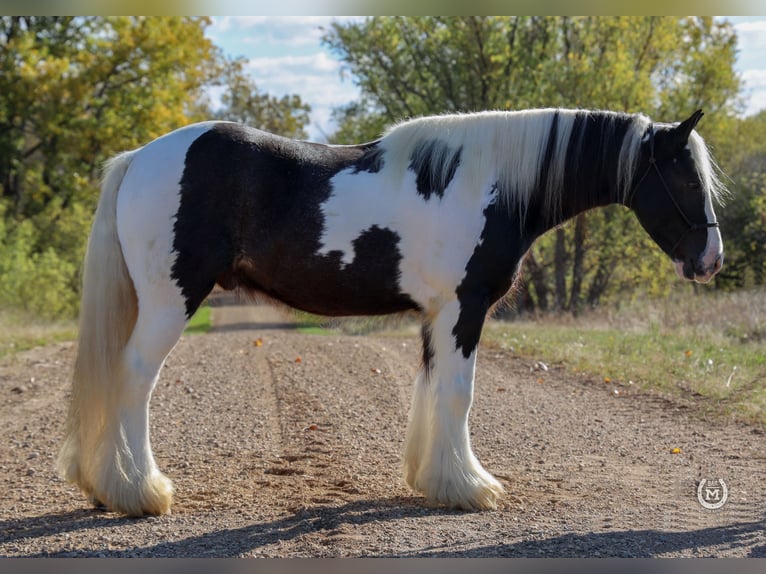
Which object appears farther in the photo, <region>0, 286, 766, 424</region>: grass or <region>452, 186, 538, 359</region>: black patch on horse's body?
<region>0, 286, 766, 424</region>: grass

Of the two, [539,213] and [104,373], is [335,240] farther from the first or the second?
[104,373]

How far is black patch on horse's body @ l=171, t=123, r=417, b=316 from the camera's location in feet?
16.2

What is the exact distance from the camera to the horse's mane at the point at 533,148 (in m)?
5.12

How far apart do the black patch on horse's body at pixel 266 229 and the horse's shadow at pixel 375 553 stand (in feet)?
4.36

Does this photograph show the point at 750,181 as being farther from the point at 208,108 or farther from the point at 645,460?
the point at 208,108

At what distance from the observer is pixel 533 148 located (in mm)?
5211

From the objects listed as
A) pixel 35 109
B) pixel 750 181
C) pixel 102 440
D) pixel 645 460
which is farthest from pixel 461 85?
pixel 102 440

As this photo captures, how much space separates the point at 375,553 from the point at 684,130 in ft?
10.3

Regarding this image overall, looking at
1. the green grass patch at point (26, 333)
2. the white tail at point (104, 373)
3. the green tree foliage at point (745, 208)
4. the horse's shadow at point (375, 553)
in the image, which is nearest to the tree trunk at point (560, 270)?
the green tree foliage at point (745, 208)

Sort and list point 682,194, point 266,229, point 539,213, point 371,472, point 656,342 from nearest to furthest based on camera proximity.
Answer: point 266,229 → point 682,194 → point 539,213 → point 371,472 → point 656,342

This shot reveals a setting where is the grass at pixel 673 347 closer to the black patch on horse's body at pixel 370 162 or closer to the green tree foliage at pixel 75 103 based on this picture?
the black patch on horse's body at pixel 370 162

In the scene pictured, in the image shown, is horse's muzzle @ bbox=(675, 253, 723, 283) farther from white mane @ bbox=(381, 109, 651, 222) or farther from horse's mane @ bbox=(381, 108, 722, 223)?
white mane @ bbox=(381, 109, 651, 222)

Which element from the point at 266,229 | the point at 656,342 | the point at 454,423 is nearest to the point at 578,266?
the point at 656,342

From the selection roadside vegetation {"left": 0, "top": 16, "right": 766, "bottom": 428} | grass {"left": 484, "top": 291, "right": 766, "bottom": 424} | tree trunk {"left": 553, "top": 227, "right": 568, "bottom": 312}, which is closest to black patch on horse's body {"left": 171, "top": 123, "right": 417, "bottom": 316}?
grass {"left": 484, "top": 291, "right": 766, "bottom": 424}
